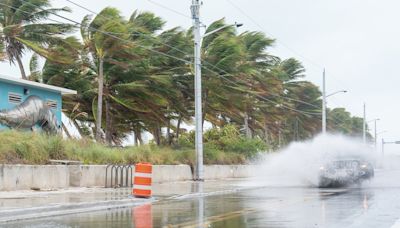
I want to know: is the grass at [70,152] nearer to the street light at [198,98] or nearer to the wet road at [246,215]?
the street light at [198,98]

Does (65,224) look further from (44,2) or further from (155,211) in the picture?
(44,2)

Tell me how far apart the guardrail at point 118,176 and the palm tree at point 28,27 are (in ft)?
34.5

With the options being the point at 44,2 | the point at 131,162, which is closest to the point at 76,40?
the point at 44,2


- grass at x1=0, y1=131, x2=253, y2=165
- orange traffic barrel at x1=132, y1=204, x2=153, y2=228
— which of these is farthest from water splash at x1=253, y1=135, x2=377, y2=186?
orange traffic barrel at x1=132, y1=204, x2=153, y2=228

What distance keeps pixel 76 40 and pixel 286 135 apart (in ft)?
144

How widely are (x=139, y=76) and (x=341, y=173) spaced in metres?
14.0

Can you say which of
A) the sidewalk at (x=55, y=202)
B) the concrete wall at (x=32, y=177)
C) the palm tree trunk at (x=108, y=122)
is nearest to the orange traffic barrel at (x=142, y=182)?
the sidewalk at (x=55, y=202)

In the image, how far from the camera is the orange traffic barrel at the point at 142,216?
40.8 feet

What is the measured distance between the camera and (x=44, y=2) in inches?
1346

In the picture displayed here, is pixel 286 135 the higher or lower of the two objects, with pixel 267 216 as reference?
higher

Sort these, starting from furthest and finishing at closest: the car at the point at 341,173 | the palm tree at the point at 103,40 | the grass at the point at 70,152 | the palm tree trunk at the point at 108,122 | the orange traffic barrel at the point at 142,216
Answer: the palm tree trunk at the point at 108,122, the palm tree at the point at 103,40, the car at the point at 341,173, the grass at the point at 70,152, the orange traffic barrel at the point at 142,216

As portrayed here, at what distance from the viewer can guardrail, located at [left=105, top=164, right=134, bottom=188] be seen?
24953mm

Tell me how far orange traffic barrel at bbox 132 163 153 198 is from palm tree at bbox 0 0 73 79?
51.5 ft

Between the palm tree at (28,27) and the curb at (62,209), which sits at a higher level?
the palm tree at (28,27)
